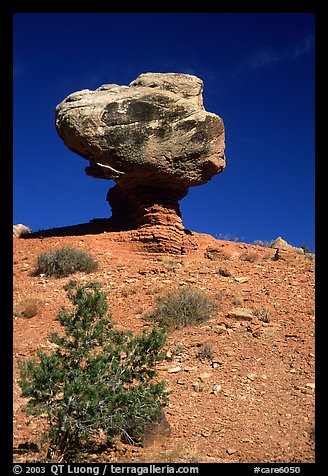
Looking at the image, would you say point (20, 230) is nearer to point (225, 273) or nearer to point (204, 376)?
point (225, 273)

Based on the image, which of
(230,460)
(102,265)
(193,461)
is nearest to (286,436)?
(230,460)

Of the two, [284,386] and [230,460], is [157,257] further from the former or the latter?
[230,460]

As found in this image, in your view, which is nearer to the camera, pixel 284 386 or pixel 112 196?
pixel 284 386

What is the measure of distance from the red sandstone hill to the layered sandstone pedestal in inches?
42.7

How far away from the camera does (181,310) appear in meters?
11.1

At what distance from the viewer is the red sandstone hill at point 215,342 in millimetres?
7234

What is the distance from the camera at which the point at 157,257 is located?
15.2 metres

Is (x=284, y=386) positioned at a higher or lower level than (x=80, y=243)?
lower

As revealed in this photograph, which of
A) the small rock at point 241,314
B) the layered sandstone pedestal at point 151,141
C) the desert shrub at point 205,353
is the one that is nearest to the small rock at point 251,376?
the desert shrub at point 205,353

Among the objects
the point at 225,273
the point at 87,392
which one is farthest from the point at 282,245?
the point at 87,392

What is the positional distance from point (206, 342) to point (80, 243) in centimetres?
661

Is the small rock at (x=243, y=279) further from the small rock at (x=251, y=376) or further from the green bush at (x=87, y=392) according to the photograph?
the green bush at (x=87, y=392)

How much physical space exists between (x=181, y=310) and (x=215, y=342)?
124cm

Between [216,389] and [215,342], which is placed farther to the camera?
[215,342]
